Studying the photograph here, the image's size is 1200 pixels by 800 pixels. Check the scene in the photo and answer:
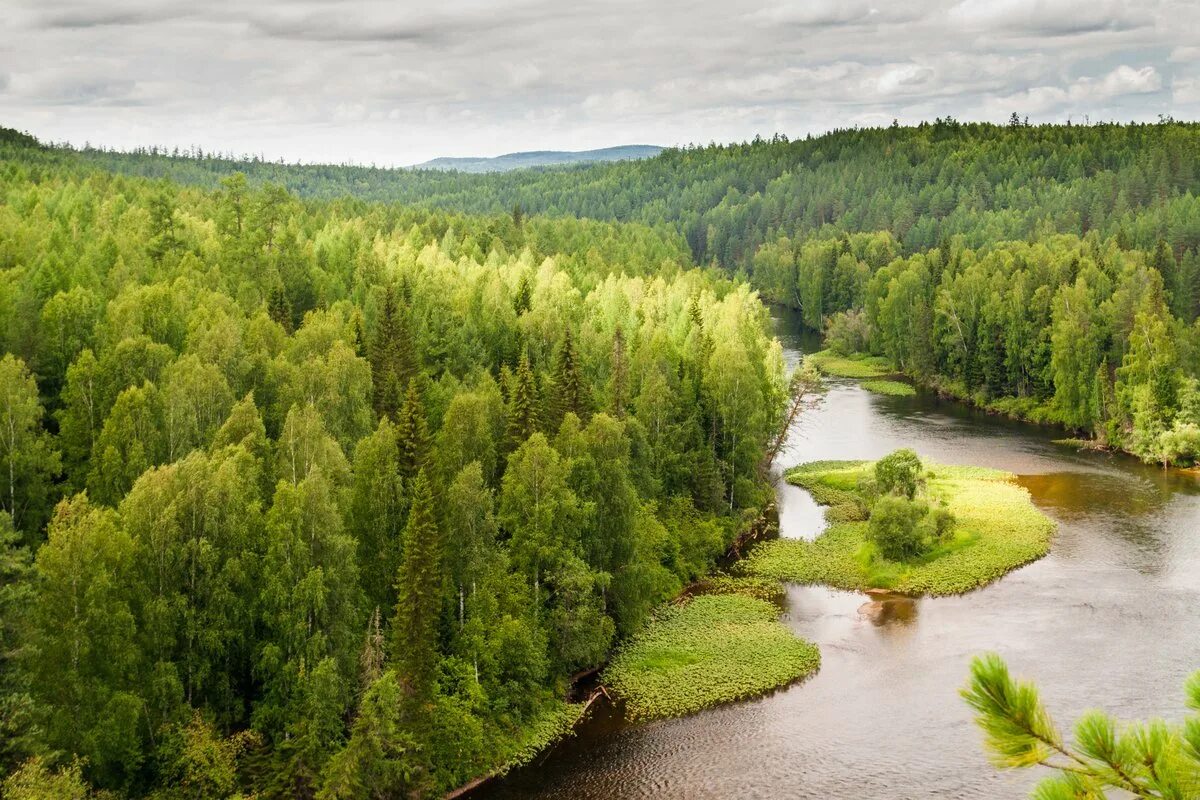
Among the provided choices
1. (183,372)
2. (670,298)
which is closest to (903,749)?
(183,372)

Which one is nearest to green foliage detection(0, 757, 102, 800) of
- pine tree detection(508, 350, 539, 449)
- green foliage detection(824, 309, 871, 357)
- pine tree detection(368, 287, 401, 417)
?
pine tree detection(508, 350, 539, 449)

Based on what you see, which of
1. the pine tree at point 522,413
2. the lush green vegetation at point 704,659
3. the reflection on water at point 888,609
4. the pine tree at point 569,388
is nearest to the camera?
the lush green vegetation at point 704,659

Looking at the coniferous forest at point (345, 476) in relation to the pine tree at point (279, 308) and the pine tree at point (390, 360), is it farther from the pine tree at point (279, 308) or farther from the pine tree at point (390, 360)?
the pine tree at point (279, 308)

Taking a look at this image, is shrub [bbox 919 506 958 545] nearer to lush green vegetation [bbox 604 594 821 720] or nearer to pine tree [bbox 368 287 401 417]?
lush green vegetation [bbox 604 594 821 720]

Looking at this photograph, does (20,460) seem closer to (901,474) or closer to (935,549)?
(935,549)

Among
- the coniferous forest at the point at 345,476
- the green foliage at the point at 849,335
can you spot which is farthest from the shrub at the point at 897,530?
the green foliage at the point at 849,335

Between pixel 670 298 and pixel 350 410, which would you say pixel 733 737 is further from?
pixel 670 298
